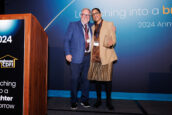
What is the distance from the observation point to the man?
215 cm

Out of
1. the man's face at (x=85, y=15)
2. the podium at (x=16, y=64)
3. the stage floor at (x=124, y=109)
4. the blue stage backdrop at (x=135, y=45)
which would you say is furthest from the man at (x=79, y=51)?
the podium at (x=16, y=64)

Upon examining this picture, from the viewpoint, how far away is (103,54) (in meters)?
2.12

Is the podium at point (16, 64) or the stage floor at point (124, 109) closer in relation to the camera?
the podium at point (16, 64)

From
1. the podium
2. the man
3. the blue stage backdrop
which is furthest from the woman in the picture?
the podium

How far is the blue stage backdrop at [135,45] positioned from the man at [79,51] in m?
0.67

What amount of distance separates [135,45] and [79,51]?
115 cm

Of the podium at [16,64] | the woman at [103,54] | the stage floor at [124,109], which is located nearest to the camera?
the podium at [16,64]

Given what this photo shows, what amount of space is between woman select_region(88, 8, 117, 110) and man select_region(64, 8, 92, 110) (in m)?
0.09

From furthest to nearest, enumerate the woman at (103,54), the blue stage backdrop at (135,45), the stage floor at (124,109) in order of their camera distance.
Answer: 1. the blue stage backdrop at (135,45)
2. the woman at (103,54)
3. the stage floor at (124,109)

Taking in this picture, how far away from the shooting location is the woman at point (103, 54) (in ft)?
6.89

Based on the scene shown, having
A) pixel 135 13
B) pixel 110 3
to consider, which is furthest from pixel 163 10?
pixel 110 3

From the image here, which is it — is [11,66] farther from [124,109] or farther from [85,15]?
[124,109]

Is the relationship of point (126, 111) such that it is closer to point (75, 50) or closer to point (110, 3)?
point (75, 50)

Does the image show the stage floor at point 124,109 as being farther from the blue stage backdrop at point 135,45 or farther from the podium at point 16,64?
the podium at point 16,64
